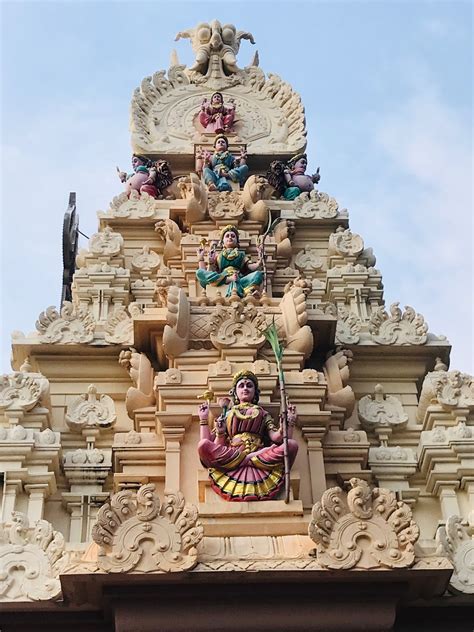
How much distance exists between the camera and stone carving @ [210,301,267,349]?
13.0 metres

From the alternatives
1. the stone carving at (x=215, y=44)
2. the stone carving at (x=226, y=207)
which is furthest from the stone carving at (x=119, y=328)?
the stone carving at (x=215, y=44)

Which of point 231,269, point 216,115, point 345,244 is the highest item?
point 216,115

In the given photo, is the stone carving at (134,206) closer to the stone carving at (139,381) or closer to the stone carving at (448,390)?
the stone carving at (139,381)

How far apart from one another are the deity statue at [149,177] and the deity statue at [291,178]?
181 centimetres

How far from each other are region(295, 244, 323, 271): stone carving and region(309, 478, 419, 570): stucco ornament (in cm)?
697

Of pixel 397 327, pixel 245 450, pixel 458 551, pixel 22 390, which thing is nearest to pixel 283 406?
pixel 245 450

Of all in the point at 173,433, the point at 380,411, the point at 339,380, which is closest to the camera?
the point at 173,433

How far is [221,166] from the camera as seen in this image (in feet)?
58.2

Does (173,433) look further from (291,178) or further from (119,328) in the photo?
(291,178)

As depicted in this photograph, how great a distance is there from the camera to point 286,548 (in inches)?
401

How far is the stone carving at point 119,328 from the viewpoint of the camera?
14.5 metres

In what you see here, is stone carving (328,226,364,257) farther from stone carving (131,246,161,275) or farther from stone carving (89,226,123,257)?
stone carving (89,226,123,257)

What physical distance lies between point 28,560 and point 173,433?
2323mm

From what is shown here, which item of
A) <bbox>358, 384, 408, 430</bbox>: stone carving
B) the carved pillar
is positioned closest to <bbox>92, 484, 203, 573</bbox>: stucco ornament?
the carved pillar
